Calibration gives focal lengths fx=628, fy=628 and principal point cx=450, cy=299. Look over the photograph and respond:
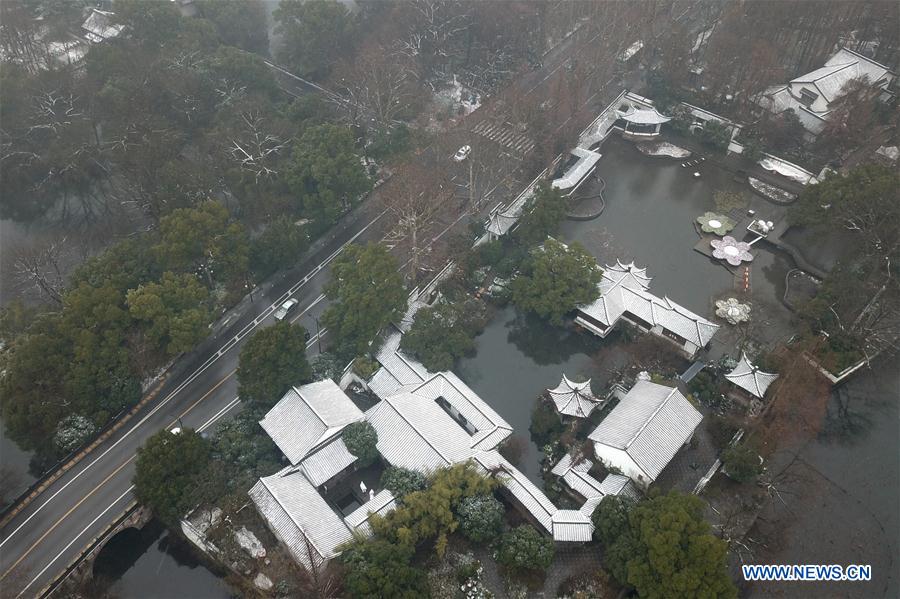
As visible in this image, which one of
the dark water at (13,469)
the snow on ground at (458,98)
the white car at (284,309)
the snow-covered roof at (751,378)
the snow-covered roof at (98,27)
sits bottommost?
the snow-covered roof at (751,378)

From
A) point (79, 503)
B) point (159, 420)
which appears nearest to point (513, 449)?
point (159, 420)

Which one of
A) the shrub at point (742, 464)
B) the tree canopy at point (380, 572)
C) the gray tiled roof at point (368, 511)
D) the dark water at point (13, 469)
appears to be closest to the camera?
the tree canopy at point (380, 572)

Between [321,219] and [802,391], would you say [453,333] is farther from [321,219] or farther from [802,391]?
[802,391]

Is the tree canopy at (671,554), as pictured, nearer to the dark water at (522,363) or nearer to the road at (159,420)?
the dark water at (522,363)

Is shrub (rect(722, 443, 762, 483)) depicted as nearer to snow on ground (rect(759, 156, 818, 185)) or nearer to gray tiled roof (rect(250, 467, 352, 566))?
gray tiled roof (rect(250, 467, 352, 566))

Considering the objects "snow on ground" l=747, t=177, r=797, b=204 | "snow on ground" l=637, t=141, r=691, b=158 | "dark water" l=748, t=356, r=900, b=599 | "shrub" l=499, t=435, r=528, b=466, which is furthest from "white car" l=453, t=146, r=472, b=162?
"dark water" l=748, t=356, r=900, b=599

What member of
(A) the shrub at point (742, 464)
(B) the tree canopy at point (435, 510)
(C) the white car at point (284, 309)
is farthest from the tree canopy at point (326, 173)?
(A) the shrub at point (742, 464)
